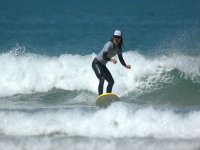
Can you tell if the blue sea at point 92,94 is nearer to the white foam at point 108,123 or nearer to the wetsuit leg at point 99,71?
the white foam at point 108,123

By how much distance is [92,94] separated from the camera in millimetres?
16516

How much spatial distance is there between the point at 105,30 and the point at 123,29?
97 cm

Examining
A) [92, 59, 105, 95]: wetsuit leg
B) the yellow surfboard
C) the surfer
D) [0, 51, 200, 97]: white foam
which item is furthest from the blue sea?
the surfer

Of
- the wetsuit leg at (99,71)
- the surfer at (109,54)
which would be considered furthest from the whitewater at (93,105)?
the surfer at (109,54)

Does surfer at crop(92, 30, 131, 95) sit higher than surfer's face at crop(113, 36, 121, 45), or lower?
lower

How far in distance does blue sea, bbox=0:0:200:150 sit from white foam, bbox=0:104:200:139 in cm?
2

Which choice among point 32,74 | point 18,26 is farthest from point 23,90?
point 18,26

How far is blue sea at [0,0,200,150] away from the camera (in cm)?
1123

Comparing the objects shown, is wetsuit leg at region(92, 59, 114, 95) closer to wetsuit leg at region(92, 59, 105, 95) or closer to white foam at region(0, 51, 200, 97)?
wetsuit leg at region(92, 59, 105, 95)

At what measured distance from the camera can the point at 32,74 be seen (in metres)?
18.7

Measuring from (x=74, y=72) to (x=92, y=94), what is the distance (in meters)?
2.18

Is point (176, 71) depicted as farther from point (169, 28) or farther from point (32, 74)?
Answer: point (169, 28)

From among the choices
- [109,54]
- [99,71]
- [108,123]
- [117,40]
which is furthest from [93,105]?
[108,123]

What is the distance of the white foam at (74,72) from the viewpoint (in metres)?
17.3
